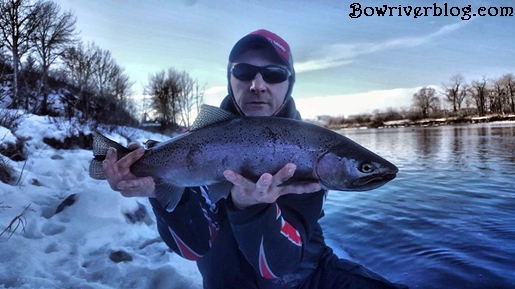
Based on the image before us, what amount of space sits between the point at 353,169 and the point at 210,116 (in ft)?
3.96

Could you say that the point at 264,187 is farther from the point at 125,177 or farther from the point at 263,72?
the point at 263,72

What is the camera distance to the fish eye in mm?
2419

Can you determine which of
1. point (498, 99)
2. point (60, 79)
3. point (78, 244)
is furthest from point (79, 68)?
point (498, 99)

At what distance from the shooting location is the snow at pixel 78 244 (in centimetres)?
418

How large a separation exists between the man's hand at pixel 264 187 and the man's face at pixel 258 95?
1.12 meters

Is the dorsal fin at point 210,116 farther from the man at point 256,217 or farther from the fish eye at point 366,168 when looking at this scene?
the fish eye at point 366,168

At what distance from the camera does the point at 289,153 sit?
2.50 meters

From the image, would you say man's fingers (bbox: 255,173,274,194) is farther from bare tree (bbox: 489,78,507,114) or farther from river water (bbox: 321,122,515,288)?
bare tree (bbox: 489,78,507,114)

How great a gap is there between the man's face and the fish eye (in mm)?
1336

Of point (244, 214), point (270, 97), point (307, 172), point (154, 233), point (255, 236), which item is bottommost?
point (154, 233)

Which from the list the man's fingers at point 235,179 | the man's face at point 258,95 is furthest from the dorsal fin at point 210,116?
the man's face at point 258,95

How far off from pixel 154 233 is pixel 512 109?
307 feet

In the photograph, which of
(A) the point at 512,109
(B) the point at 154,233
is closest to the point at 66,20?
(B) the point at 154,233

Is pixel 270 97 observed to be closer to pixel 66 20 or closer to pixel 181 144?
pixel 181 144
